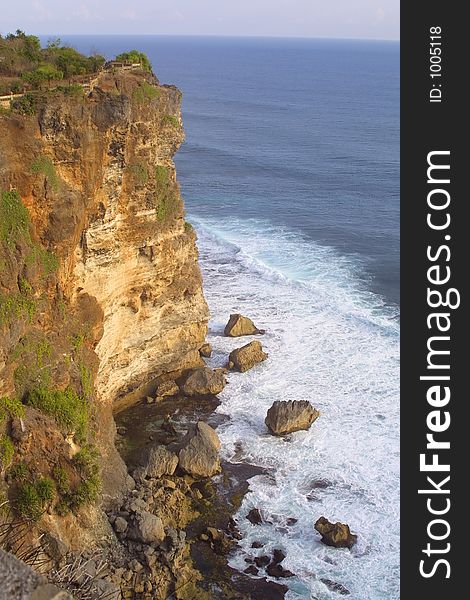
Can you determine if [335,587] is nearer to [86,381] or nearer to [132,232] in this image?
[86,381]

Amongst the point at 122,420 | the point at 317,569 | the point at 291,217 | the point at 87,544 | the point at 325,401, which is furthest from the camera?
the point at 291,217

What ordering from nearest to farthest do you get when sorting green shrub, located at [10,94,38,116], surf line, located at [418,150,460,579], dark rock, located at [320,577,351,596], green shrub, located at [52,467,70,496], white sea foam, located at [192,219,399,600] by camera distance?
surf line, located at [418,150,460,579], green shrub, located at [52,467,70,496], dark rock, located at [320,577,351,596], green shrub, located at [10,94,38,116], white sea foam, located at [192,219,399,600]

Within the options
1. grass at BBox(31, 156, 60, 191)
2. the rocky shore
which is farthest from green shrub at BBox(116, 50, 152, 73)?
grass at BBox(31, 156, 60, 191)

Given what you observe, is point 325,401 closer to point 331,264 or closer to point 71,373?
point 71,373

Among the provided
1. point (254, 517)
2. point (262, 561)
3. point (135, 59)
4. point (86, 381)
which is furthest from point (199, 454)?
point (135, 59)

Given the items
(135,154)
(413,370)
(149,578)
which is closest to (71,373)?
(149,578)

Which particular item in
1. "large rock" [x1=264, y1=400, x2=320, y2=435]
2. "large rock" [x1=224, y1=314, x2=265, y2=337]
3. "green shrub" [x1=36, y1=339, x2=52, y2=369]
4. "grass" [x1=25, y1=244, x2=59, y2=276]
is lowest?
"large rock" [x1=264, y1=400, x2=320, y2=435]

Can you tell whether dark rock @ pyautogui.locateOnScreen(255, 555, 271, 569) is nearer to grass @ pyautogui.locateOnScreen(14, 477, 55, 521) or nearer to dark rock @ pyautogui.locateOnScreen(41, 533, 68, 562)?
dark rock @ pyautogui.locateOnScreen(41, 533, 68, 562)
